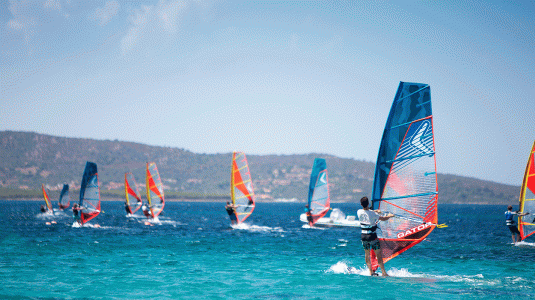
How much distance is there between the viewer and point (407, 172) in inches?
586

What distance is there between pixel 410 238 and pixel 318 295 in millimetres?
3822

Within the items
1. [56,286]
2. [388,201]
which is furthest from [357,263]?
A: [56,286]

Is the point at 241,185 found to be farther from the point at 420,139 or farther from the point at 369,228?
the point at 369,228

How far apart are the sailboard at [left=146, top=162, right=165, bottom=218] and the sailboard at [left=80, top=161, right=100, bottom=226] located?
420 inches

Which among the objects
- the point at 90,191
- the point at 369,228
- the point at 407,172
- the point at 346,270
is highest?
the point at 407,172

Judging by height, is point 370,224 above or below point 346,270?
above

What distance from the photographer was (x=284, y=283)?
49.4 feet

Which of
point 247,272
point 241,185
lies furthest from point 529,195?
point 241,185

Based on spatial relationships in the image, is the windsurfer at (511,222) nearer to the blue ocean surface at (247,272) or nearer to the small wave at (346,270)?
the blue ocean surface at (247,272)

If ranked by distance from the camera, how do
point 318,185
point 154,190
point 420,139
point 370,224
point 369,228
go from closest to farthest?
1. point 370,224
2. point 369,228
3. point 420,139
4. point 318,185
5. point 154,190

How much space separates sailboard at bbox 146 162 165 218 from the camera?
52100 millimetres

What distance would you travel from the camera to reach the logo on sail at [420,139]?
14738 mm

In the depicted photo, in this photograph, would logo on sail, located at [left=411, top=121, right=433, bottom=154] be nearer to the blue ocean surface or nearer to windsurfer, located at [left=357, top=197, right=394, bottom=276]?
windsurfer, located at [left=357, top=197, right=394, bottom=276]

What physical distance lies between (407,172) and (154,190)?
42.1 metres
